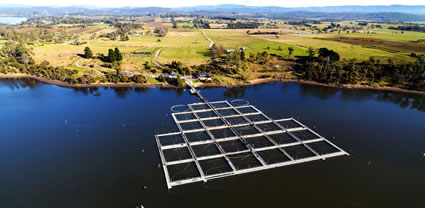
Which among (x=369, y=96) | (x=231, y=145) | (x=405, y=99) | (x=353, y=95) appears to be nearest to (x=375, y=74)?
(x=405, y=99)

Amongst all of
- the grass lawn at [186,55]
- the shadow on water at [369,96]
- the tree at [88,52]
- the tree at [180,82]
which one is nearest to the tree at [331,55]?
the shadow on water at [369,96]

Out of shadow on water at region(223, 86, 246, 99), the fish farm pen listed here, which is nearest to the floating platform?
the fish farm pen

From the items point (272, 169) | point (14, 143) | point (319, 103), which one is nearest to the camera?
point (272, 169)

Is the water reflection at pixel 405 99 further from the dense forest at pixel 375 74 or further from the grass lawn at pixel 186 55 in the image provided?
the grass lawn at pixel 186 55

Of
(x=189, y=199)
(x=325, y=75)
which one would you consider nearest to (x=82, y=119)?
(x=189, y=199)

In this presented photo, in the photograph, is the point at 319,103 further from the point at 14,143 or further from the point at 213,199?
the point at 14,143

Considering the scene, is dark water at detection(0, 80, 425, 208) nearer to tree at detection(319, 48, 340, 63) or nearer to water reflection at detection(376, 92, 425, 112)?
water reflection at detection(376, 92, 425, 112)
